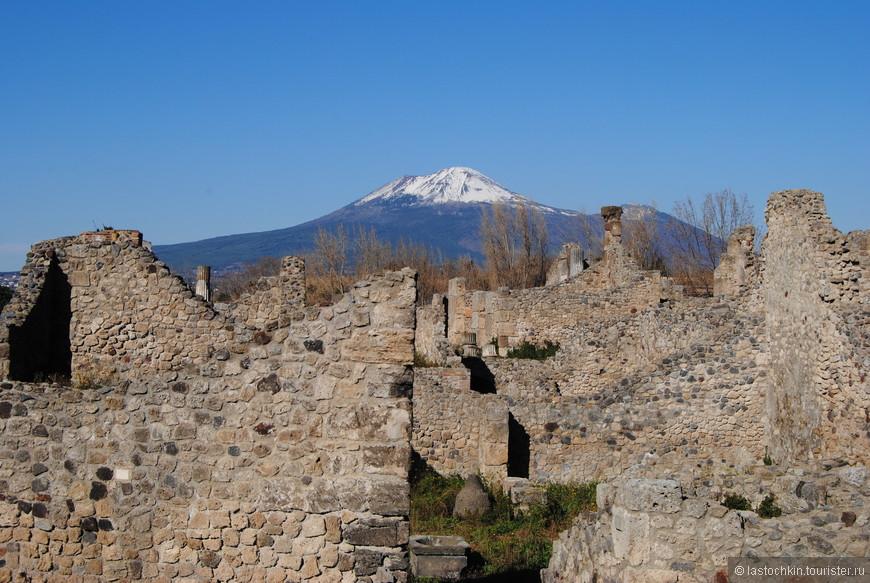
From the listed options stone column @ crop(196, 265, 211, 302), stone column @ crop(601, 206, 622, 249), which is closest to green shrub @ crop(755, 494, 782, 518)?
stone column @ crop(601, 206, 622, 249)

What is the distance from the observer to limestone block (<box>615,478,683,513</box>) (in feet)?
23.8

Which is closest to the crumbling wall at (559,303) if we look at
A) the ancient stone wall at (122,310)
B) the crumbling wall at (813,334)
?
the crumbling wall at (813,334)

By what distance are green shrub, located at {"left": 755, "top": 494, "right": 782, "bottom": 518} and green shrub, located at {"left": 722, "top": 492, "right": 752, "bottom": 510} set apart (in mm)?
108

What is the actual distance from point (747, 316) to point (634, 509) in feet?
29.4

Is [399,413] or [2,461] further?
[2,461]

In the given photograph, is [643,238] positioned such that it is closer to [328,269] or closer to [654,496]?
[328,269]

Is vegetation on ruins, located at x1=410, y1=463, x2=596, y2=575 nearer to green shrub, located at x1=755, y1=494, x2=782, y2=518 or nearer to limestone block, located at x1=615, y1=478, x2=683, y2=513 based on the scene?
green shrub, located at x1=755, y1=494, x2=782, y2=518

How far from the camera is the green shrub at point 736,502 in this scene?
27.9ft

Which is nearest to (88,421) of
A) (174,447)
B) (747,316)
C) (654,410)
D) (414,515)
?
(174,447)

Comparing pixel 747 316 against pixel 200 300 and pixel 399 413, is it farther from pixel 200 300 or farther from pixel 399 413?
pixel 399 413

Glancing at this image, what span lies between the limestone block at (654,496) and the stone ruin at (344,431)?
2 centimetres

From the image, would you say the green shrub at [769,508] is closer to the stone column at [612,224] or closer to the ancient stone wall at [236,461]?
the ancient stone wall at [236,461]

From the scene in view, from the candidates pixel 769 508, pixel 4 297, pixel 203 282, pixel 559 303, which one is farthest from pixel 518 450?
pixel 4 297

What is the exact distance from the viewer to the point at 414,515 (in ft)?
44.0
